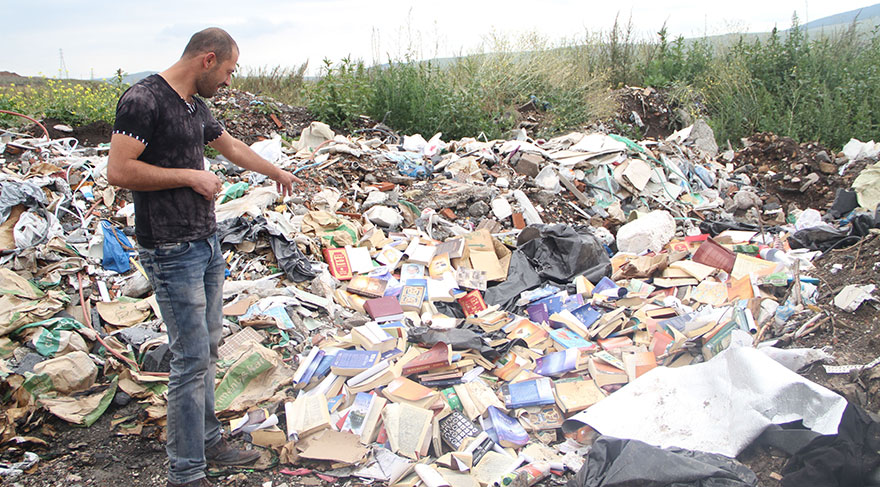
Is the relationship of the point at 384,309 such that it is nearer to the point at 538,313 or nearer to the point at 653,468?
the point at 538,313

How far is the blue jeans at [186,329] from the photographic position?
7.20 feet

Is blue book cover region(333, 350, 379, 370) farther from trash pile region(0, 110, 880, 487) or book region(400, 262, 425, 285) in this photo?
book region(400, 262, 425, 285)

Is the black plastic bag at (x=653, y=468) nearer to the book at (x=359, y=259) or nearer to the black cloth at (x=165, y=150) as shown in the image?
the black cloth at (x=165, y=150)

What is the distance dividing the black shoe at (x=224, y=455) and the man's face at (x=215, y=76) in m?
1.58

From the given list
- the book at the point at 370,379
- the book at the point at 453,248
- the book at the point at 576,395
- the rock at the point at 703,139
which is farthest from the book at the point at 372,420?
the rock at the point at 703,139

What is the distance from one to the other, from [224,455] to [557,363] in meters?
1.93

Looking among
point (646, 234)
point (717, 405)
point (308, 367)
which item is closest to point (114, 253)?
point (308, 367)

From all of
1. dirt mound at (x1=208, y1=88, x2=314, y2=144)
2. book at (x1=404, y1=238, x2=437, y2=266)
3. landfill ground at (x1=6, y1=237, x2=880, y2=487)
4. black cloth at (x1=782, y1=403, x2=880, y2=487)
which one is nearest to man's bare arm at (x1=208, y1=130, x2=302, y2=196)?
landfill ground at (x1=6, y1=237, x2=880, y2=487)

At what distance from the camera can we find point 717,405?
2723 millimetres

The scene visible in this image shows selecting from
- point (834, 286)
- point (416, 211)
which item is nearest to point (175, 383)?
point (416, 211)

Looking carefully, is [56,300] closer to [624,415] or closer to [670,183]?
[624,415]

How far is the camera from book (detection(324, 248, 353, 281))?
4527mm

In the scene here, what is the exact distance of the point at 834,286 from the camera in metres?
3.97

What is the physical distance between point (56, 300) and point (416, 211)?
311 cm
